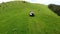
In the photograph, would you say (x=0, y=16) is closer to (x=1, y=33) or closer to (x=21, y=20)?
(x=21, y=20)

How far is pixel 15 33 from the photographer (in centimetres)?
4859

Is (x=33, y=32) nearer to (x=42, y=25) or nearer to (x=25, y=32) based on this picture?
(x=25, y=32)

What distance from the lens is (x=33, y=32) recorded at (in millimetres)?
49031

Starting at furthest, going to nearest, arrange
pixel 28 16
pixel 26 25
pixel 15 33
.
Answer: pixel 28 16, pixel 26 25, pixel 15 33

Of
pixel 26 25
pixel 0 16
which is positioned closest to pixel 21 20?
pixel 26 25

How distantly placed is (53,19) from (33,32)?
1454cm

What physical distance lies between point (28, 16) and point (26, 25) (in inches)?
337

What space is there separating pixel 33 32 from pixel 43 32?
2.56 metres

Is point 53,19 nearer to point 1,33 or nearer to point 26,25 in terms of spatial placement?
point 26,25

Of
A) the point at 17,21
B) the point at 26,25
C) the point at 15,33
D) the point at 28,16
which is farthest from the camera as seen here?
the point at 28,16

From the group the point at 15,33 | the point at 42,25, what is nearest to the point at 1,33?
the point at 15,33

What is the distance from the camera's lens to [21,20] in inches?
2282

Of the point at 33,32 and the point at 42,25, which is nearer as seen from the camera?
the point at 33,32

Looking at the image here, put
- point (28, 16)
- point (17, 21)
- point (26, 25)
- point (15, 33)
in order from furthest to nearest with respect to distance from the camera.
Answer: point (28, 16) < point (17, 21) < point (26, 25) < point (15, 33)
